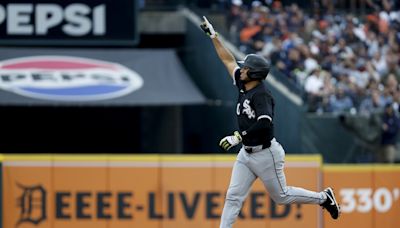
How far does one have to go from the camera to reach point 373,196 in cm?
1498

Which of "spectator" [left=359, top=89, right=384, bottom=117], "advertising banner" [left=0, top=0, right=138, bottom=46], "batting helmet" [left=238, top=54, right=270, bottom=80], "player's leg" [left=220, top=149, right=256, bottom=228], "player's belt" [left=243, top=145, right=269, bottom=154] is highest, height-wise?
"batting helmet" [left=238, top=54, right=270, bottom=80]

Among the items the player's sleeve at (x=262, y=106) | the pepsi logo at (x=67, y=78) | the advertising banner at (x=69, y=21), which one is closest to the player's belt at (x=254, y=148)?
the player's sleeve at (x=262, y=106)

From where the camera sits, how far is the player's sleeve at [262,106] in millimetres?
10727

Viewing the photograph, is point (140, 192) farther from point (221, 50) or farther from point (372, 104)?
point (372, 104)

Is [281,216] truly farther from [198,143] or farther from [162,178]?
[198,143]

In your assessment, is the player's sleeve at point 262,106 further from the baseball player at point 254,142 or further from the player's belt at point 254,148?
the player's belt at point 254,148

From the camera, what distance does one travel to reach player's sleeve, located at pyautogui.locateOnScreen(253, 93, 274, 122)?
10727mm

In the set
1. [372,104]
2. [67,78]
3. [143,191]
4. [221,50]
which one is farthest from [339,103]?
[221,50]

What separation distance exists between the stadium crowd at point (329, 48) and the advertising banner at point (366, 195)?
Result: 3138 millimetres

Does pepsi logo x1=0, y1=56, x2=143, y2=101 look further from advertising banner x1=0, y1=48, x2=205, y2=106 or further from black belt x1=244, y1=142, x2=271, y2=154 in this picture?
black belt x1=244, y1=142, x2=271, y2=154

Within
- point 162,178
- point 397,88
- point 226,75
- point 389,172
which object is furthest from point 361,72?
point 162,178

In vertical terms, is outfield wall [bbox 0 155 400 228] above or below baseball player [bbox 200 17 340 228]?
below

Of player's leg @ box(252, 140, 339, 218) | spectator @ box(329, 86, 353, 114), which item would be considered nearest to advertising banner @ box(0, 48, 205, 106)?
spectator @ box(329, 86, 353, 114)

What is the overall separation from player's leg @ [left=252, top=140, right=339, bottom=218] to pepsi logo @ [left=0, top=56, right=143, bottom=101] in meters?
7.62
